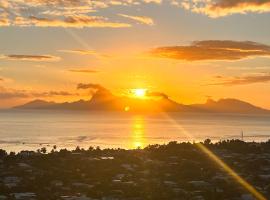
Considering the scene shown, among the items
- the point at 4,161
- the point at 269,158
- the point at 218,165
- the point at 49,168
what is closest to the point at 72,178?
the point at 49,168

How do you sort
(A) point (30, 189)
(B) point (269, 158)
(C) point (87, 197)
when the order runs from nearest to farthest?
1. (C) point (87, 197)
2. (A) point (30, 189)
3. (B) point (269, 158)

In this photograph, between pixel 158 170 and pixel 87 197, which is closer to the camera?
pixel 87 197

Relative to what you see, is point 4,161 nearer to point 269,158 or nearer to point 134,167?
point 134,167

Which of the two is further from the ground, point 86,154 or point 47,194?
point 86,154

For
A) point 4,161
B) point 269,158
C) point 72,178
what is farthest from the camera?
point 269,158

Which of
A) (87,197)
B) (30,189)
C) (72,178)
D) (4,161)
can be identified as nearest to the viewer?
(87,197)

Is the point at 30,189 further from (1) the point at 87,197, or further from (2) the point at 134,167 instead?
(2) the point at 134,167

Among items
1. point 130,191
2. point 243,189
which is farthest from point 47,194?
point 243,189
